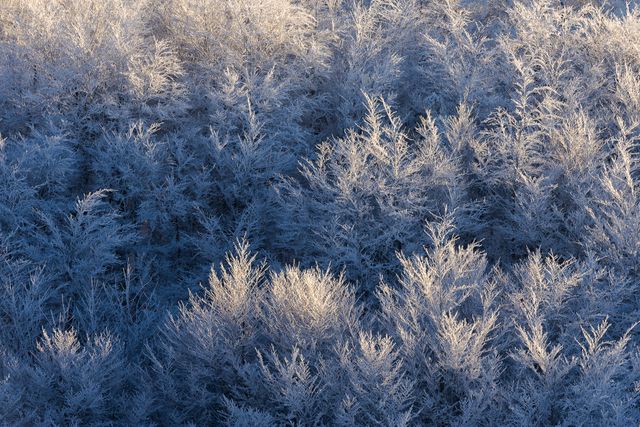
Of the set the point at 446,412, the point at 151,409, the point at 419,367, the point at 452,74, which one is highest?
the point at 452,74

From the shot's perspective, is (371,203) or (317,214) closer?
(371,203)

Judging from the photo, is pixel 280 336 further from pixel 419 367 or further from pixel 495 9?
→ pixel 495 9

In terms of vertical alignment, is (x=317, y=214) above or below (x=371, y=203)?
above

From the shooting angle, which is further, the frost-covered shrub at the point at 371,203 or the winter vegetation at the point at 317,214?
the frost-covered shrub at the point at 371,203

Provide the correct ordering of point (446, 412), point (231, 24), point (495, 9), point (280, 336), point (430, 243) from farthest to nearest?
point (495, 9)
point (231, 24)
point (430, 243)
point (280, 336)
point (446, 412)

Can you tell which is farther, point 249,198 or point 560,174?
point 249,198

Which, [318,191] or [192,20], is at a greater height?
[192,20]

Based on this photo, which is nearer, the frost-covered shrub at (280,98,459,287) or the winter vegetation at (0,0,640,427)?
the winter vegetation at (0,0,640,427)

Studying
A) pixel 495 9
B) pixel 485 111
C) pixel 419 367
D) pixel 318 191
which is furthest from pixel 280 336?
pixel 495 9
